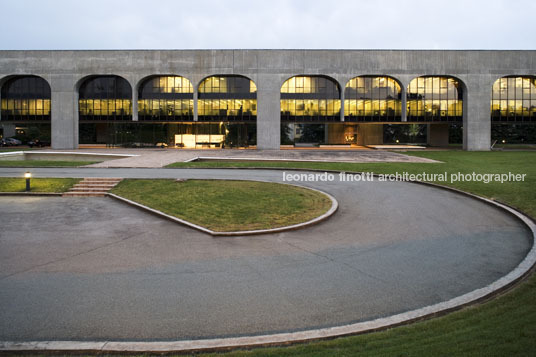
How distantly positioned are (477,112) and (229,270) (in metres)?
53.6

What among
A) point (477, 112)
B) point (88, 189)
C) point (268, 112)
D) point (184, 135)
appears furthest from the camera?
point (184, 135)

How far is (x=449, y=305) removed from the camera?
667 cm

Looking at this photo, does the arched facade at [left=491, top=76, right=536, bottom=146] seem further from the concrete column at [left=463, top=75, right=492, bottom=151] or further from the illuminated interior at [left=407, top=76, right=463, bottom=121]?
the illuminated interior at [left=407, top=76, right=463, bottom=121]

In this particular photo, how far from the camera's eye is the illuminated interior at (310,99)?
53.9 meters

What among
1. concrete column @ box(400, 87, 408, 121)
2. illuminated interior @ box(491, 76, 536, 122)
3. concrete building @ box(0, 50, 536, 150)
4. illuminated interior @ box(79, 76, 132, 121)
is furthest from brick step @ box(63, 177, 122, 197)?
illuminated interior @ box(491, 76, 536, 122)

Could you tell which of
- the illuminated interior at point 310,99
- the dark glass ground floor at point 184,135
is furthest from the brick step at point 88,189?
the dark glass ground floor at point 184,135

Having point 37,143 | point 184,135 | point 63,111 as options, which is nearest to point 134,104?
point 184,135

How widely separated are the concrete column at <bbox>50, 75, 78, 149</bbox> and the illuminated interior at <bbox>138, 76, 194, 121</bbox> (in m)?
8.49

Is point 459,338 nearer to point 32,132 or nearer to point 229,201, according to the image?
point 229,201

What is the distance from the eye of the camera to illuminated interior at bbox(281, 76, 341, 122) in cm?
5388

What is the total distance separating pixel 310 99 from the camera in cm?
5422

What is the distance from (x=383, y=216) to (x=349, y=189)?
5064 mm

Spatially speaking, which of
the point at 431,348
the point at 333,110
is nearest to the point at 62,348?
the point at 431,348

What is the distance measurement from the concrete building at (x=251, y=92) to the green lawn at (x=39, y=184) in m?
34.1
